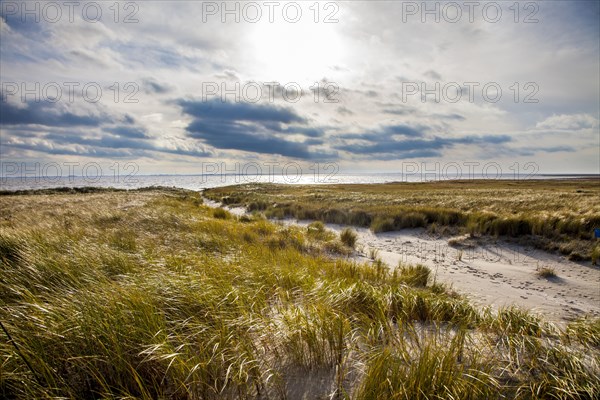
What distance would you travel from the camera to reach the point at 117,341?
243cm

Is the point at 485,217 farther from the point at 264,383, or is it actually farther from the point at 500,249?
the point at 264,383

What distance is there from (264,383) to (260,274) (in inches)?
98.6

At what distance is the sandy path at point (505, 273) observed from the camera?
5840mm

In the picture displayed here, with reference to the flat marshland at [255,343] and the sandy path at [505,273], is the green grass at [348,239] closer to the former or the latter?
the sandy path at [505,273]

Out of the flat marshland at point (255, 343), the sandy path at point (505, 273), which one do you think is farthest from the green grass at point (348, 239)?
the flat marshland at point (255, 343)

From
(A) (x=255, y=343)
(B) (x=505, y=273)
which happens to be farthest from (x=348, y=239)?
(A) (x=255, y=343)

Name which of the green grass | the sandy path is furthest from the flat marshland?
the green grass

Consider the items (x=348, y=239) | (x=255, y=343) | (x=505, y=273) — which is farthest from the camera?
(x=348, y=239)

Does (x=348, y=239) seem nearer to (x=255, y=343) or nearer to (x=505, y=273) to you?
(x=505, y=273)

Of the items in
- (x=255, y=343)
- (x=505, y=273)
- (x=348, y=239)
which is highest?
(x=255, y=343)

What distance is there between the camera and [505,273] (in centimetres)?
797

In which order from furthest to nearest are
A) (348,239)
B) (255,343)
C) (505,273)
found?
(348,239)
(505,273)
(255,343)

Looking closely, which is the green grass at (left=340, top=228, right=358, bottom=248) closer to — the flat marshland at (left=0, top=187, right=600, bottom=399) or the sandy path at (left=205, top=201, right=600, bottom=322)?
the sandy path at (left=205, top=201, right=600, bottom=322)

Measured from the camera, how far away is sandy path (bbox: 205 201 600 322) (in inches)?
230
